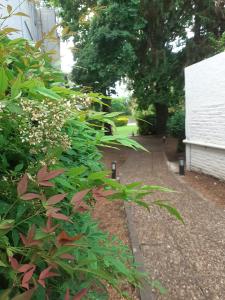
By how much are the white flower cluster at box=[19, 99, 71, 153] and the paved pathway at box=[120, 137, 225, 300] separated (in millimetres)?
2948

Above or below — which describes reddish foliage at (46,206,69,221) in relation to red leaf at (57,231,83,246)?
above

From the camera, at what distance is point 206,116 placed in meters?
10.2

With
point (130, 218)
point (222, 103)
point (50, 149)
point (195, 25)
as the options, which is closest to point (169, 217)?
point (130, 218)

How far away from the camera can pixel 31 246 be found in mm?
922

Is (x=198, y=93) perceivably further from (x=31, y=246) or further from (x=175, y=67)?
(x=31, y=246)

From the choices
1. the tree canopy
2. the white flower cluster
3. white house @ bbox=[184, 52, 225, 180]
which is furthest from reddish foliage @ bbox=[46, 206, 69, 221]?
the tree canopy

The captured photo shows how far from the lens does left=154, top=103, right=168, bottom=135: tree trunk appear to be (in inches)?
898

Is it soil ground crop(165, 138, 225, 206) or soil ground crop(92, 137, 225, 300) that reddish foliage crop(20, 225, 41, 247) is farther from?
soil ground crop(165, 138, 225, 206)

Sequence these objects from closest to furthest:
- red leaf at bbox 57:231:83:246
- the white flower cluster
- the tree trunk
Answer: red leaf at bbox 57:231:83:246, the white flower cluster, the tree trunk

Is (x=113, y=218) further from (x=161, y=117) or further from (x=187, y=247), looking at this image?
(x=161, y=117)

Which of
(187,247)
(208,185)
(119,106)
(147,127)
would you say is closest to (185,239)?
(187,247)

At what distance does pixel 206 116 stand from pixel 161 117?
521 inches

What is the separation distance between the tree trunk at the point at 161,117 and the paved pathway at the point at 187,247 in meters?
15.1

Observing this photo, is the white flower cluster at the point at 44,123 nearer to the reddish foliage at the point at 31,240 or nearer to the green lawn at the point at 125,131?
the reddish foliage at the point at 31,240
